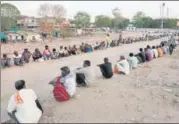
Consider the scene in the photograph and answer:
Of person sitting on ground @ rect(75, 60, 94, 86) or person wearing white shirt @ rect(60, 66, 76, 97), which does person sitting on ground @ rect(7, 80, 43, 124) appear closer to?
person wearing white shirt @ rect(60, 66, 76, 97)

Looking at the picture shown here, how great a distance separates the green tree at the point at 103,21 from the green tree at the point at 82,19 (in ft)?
28.8

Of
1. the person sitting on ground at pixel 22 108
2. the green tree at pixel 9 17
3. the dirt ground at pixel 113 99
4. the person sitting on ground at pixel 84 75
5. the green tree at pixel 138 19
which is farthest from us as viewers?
the green tree at pixel 138 19

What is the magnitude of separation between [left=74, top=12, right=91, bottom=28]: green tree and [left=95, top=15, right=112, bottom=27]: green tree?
876 cm

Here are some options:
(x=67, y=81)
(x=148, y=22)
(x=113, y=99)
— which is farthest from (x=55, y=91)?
(x=148, y=22)

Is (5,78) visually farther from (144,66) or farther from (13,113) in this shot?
(144,66)

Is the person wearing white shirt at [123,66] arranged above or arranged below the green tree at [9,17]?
below

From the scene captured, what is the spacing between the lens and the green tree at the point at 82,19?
7944 cm

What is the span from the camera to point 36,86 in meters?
8.29

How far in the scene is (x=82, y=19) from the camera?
82.2 m

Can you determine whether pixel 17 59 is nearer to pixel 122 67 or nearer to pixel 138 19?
pixel 122 67

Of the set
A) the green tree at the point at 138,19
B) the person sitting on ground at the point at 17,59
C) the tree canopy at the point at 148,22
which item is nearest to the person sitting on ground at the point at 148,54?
the person sitting on ground at the point at 17,59

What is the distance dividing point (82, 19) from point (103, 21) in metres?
12.2

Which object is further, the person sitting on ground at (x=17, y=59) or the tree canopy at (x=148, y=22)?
the tree canopy at (x=148, y=22)

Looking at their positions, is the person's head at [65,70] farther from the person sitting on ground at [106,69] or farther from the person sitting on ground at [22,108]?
the person sitting on ground at [106,69]
